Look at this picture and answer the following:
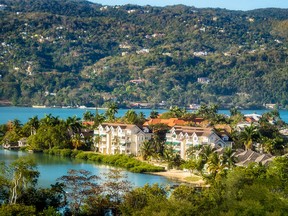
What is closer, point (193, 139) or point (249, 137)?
point (249, 137)

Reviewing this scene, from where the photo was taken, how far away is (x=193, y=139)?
6288cm

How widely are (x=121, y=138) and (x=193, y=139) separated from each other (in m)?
8.69

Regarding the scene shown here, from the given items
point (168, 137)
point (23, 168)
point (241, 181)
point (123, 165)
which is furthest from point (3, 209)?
point (168, 137)

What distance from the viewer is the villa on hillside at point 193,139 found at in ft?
203

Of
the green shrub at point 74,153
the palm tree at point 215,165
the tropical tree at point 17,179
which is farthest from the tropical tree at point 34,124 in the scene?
the tropical tree at point 17,179

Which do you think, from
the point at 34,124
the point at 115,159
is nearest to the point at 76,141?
the point at 34,124

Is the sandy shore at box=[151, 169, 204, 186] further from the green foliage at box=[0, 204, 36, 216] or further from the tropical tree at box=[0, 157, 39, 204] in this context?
the green foliage at box=[0, 204, 36, 216]

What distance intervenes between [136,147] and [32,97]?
12932 cm

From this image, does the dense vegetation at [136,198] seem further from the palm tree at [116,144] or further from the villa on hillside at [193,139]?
the palm tree at [116,144]

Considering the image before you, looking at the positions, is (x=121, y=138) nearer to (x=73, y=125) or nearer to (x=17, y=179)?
(x=73, y=125)

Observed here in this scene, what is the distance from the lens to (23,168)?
34.6 meters

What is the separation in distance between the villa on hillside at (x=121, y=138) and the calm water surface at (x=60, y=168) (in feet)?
16.8

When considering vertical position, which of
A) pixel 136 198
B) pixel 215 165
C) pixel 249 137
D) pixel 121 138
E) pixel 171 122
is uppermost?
pixel 136 198

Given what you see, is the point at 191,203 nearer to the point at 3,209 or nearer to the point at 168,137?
the point at 3,209
